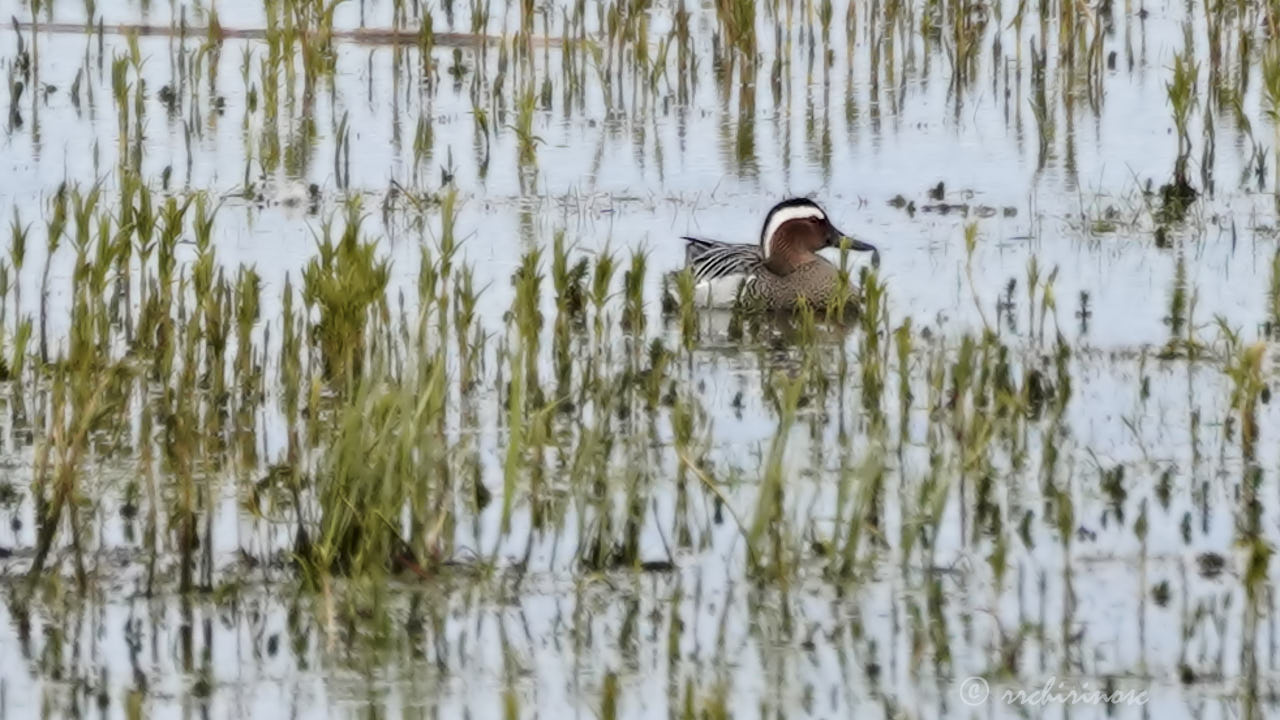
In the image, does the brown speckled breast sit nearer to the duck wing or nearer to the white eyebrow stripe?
the duck wing

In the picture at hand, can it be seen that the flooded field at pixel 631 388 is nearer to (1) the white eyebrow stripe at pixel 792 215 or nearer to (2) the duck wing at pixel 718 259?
(2) the duck wing at pixel 718 259

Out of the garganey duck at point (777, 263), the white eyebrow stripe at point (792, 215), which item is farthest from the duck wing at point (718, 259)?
the white eyebrow stripe at point (792, 215)

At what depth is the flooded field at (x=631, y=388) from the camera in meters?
5.69

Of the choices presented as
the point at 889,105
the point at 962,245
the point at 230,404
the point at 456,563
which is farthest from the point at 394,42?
the point at 456,563

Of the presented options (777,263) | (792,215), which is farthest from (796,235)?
(777,263)

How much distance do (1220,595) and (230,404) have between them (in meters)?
3.11

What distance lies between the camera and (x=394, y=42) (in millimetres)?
13797

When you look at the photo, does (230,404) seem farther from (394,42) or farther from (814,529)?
(394,42)

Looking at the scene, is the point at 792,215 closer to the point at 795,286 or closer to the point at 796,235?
the point at 796,235

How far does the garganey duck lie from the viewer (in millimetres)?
9938

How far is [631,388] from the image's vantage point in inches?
315

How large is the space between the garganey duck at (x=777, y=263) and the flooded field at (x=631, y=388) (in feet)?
0.39

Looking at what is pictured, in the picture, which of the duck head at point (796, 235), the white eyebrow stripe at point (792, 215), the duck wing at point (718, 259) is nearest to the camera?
the duck wing at point (718, 259)

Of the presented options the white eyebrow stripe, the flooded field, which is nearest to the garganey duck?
the white eyebrow stripe
